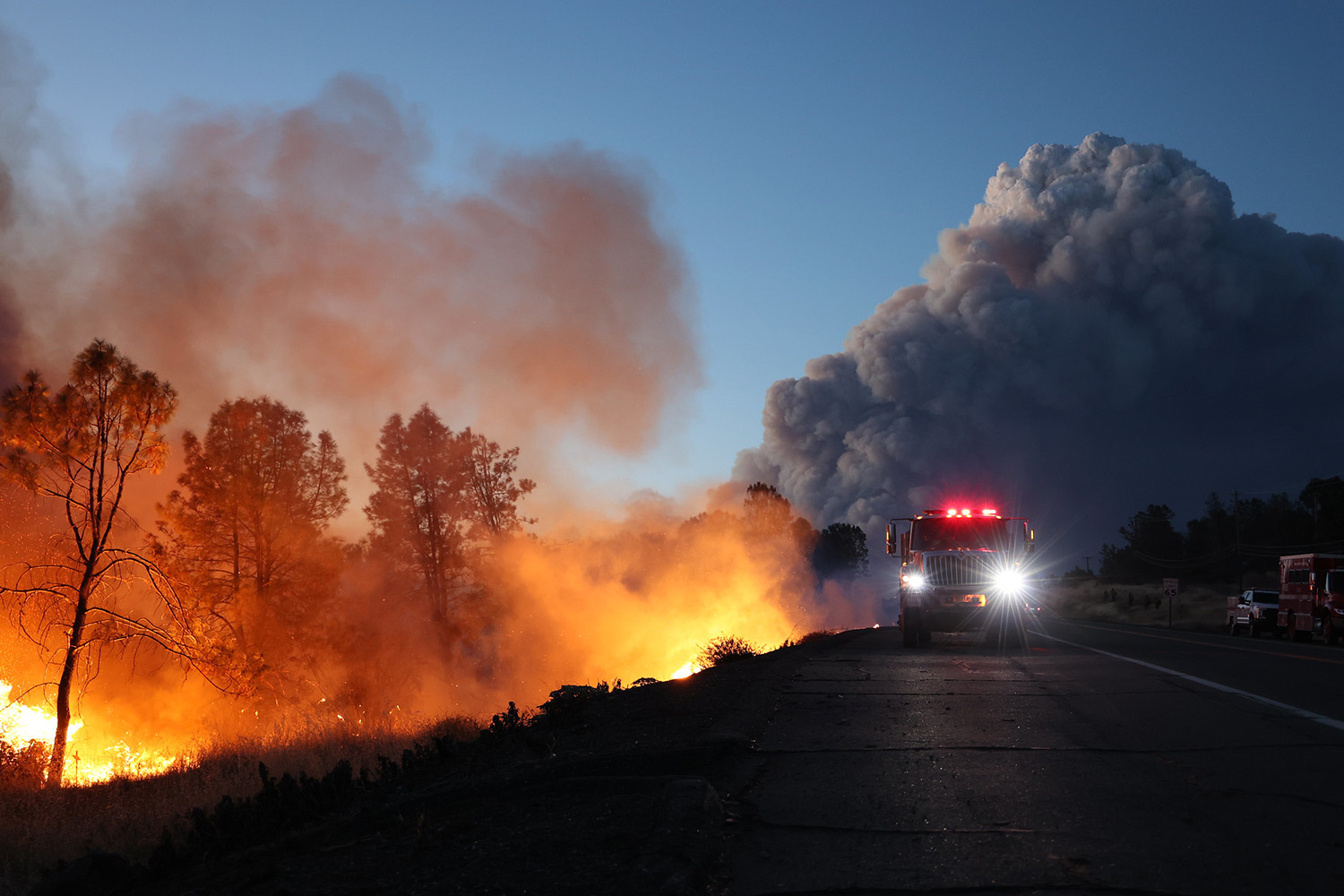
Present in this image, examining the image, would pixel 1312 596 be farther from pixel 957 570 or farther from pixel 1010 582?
pixel 957 570

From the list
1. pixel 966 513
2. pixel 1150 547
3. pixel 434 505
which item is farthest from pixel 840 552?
pixel 966 513

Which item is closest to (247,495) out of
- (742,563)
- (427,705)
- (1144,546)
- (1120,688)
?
(427,705)

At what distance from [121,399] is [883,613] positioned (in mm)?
69881

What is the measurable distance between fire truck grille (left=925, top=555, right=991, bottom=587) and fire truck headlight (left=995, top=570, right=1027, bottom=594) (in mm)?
283

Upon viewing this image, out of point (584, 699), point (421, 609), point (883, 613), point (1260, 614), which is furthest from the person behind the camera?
point (883, 613)

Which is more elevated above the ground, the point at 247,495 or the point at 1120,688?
the point at 247,495

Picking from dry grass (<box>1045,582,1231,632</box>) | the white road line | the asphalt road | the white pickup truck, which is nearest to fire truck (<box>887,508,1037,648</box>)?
the white road line

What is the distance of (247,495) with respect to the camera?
38.8m

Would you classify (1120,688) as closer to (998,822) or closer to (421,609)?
(998,822)

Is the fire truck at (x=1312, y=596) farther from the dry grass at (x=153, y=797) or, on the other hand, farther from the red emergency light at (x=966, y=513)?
the dry grass at (x=153, y=797)

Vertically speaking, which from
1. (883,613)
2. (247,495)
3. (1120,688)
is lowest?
(883,613)

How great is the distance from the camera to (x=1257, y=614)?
3706 centimetres

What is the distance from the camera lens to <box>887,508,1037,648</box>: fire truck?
19.5m

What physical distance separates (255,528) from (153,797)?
77.3 ft
